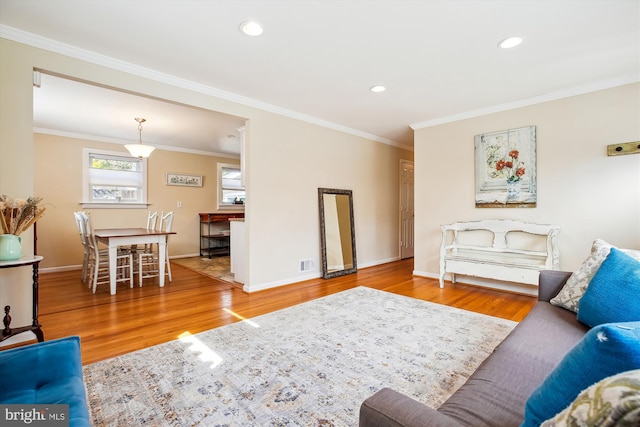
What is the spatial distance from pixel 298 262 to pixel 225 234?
3056 millimetres

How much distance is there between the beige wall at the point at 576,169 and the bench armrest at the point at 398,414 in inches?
145

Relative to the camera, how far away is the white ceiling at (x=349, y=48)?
2033mm

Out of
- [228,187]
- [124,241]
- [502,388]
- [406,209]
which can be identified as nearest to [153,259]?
[124,241]

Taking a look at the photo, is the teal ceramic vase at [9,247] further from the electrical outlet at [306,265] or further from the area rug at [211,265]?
the electrical outlet at [306,265]

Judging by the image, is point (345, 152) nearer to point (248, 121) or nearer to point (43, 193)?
point (248, 121)

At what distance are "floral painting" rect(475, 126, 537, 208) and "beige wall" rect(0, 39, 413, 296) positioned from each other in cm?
192

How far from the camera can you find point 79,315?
2854 mm

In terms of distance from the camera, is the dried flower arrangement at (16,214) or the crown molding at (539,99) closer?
the dried flower arrangement at (16,214)

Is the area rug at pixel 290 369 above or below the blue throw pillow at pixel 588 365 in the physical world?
below

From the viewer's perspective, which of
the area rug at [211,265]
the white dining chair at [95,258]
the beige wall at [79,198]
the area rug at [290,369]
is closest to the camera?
the area rug at [290,369]

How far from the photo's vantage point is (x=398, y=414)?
722 mm

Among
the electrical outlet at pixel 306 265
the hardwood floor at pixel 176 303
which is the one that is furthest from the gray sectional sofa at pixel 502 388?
the electrical outlet at pixel 306 265

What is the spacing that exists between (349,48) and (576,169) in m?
2.94

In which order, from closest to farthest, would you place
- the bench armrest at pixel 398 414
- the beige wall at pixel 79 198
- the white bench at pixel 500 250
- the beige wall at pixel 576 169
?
the bench armrest at pixel 398 414 → the beige wall at pixel 576 169 → the white bench at pixel 500 250 → the beige wall at pixel 79 198
